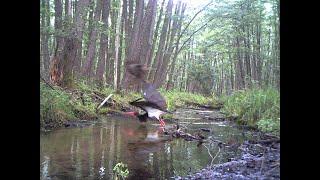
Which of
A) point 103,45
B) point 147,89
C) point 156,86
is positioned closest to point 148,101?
point 147,89

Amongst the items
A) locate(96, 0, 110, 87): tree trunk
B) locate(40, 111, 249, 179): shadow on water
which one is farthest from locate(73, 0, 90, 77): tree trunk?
locate(40, 111, 249, 179): shadow on water

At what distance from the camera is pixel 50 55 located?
4.02 m

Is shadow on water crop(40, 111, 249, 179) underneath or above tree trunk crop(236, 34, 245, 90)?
underneath

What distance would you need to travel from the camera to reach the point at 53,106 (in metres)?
3.82

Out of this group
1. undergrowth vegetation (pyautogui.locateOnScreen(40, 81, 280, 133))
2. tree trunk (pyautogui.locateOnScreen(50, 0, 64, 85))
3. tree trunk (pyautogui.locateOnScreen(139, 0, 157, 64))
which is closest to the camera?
undergrowth vegetation (pyautogui.locateOnScreen(40, 81, 280, 133))

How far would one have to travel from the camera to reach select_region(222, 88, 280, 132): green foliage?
9.59 feet

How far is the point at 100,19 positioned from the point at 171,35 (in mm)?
778

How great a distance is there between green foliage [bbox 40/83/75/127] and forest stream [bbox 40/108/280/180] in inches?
6.1

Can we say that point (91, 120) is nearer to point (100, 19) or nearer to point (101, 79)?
point (101, 79)

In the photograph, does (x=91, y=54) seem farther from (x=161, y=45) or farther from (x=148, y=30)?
(x=161, y=45)

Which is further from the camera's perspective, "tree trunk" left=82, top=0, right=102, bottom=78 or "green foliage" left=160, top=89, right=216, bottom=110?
"tree trunk" left=82, top=0, right=102, bottom=78

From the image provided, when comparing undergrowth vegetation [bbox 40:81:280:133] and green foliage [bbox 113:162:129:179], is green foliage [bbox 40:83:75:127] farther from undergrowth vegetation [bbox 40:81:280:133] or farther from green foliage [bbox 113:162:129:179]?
green foliage [bbox 113:162:129:179]

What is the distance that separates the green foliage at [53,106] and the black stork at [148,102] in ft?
3.09

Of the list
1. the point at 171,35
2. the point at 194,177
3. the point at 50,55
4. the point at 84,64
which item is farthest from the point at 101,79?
the point at 194,177
